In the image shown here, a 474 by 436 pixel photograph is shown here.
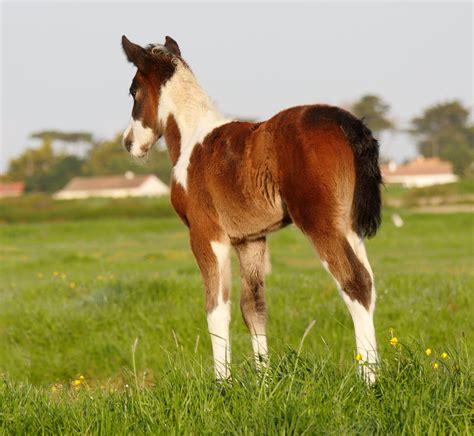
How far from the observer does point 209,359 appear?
28.8 ft

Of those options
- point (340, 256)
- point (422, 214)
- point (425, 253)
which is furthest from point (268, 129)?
point (422, 214)

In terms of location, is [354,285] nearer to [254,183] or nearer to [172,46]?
[254,183]

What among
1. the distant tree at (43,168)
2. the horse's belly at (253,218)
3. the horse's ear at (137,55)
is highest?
the horse's ear at (137,55)

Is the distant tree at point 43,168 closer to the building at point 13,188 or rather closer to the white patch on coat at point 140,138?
the building at point 13,188

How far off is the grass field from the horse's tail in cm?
90

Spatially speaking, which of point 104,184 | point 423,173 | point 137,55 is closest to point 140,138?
point 137,55

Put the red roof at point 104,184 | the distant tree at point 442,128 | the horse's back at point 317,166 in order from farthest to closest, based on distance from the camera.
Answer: the distant tree at point 442,128 → the red roof at point 104,184 → the horse's back at point 317,166

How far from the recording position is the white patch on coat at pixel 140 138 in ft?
24.0

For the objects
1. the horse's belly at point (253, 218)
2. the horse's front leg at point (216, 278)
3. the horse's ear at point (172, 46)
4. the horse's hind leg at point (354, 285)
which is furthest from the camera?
the horse's ear at point (172, 46)

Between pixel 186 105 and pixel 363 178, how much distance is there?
1.81m

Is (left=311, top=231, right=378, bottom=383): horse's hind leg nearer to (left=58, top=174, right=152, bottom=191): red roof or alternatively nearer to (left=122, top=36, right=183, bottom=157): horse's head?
(left=122, top=36, right=183, bottom=157): horse's head

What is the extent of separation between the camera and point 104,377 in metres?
9.38

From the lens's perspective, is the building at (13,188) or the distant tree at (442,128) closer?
the building at (13,188)

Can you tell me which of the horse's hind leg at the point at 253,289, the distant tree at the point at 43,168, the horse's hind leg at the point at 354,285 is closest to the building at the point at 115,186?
the distant tree at the point at 43,168
